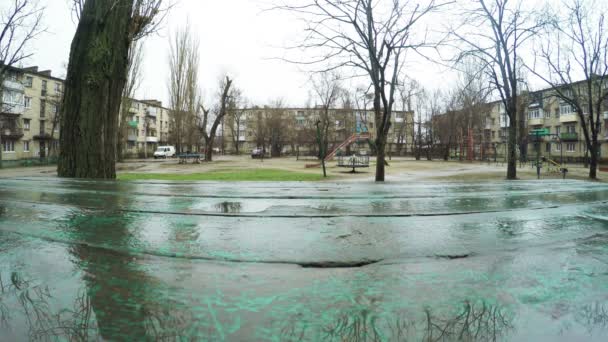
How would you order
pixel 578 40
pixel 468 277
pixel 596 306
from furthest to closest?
1. pixel 578 40
2. pixel 468 277
3. pixel 596 306

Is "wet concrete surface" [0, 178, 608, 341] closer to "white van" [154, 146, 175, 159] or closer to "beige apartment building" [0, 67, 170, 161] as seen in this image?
"beige apartment building" [0, 67, 170, 161]

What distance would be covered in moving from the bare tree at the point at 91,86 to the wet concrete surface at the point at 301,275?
6504 mm

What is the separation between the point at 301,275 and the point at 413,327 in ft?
1.27

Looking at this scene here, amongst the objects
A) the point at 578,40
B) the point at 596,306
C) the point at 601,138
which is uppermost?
the point at 578,40

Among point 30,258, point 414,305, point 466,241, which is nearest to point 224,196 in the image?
point 30,258

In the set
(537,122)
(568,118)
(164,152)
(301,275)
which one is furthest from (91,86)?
(537,122)

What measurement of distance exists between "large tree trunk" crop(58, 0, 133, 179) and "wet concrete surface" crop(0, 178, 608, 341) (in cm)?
650

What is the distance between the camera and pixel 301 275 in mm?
1104

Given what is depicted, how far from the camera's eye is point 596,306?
96 centimetres

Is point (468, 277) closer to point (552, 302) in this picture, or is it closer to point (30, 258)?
point (552, 302)

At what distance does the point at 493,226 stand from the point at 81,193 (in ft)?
9.57

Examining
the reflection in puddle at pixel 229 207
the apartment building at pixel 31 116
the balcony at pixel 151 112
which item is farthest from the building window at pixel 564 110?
the balcony at pixel 151 112

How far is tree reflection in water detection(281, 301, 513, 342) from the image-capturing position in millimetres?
802

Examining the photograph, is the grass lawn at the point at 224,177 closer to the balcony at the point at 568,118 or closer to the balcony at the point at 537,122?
the balcony at the point at 568,118
